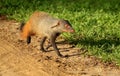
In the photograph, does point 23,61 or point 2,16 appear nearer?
point 23,61

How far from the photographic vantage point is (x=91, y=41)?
7797 mm

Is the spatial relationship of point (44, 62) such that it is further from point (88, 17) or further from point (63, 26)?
point (88, 17)

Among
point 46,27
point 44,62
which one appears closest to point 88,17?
point 46,27

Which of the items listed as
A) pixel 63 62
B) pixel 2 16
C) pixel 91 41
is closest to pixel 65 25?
pixel 63 62

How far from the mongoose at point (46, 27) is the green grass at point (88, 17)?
0.81 meters

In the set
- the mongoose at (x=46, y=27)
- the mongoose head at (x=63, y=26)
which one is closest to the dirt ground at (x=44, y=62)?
the mongoose at (x=46, y=27)

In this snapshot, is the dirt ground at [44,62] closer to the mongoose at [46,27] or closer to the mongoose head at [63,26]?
the mongoose at [46,27]

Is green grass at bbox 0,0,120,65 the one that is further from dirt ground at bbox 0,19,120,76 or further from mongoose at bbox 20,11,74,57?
mongoose at bbox 20,11,74,57

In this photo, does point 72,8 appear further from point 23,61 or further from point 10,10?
point 23,61

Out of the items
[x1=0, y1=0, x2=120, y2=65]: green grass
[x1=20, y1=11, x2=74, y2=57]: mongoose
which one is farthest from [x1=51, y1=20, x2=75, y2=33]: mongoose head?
[x1=0, y1=0, x2=120, y2=65]: green grass

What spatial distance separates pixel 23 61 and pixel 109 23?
296cm

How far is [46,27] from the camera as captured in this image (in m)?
6.97

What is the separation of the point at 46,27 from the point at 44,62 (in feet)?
2.15

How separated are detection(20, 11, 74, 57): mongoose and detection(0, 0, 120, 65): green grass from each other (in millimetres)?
811
